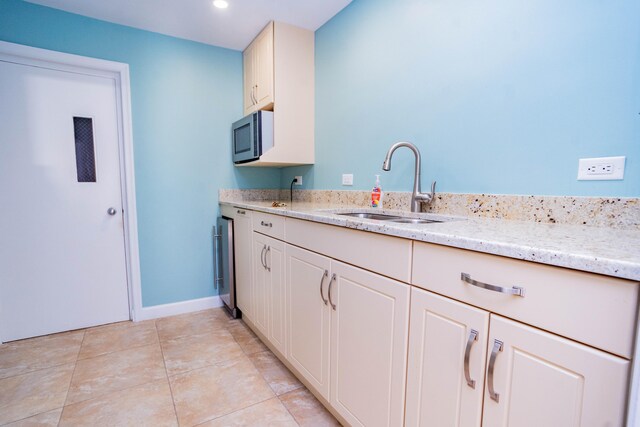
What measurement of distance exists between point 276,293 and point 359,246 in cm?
82

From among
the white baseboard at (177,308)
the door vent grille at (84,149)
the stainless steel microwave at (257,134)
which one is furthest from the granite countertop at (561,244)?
the door vent grille at (84,149)

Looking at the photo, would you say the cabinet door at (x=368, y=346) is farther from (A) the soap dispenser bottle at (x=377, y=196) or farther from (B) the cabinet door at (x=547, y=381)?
(A) the soap dispenser bottle at (x=377, y=196)

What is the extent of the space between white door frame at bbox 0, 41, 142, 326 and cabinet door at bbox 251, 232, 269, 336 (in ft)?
3.74

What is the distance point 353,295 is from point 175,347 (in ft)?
5.17

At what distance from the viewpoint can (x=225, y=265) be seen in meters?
2.61

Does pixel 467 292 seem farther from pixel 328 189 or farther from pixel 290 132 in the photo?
pixel 290 132

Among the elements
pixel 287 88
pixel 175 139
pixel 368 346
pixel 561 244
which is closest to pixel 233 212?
pixel 175 139

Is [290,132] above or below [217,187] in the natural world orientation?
above

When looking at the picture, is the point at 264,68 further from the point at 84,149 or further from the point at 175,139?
the point at 84,149

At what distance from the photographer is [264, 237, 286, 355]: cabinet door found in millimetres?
1693

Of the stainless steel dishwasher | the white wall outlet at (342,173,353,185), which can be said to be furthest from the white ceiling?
the stainless steel dishwasher

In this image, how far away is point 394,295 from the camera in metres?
0.99

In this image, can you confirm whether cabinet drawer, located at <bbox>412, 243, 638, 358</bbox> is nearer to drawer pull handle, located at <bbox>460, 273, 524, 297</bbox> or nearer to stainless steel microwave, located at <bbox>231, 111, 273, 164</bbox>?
drawer pull handle, located at <bbox>460, 273, 524, 297</bbox>

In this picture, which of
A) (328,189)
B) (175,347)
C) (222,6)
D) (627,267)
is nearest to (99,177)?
(175,347)
